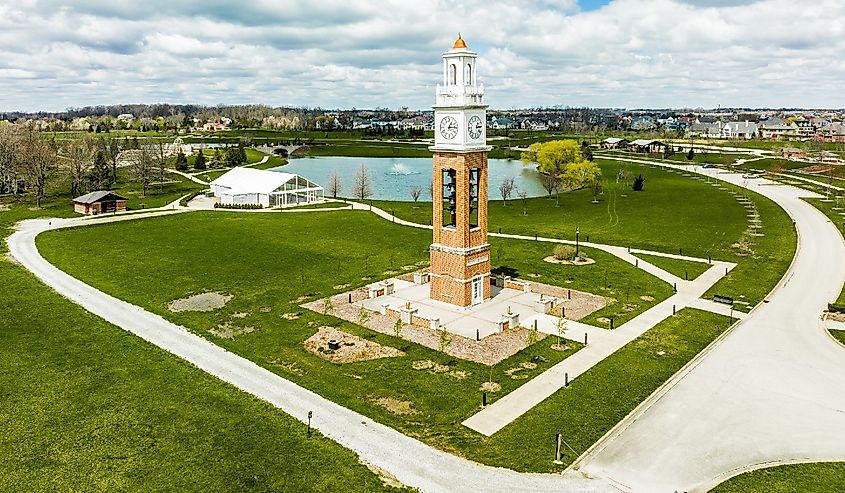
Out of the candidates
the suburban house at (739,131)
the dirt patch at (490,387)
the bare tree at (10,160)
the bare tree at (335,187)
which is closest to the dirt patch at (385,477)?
the dirt patch at (490,387)

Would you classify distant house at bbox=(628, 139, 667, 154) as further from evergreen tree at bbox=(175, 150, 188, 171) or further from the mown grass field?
evergreen tree at bbox=(175, 150, 188, 171)

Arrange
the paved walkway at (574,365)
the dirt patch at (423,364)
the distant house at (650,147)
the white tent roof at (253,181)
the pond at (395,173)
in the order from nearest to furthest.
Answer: the paved walkway at (574,365) → the dirt patch at (423,364) → the white tent roof at (253,181) → the pond at (395,173) → the distant house at (650,147)

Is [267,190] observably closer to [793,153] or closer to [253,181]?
[253,181]

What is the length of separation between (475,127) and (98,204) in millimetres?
49040

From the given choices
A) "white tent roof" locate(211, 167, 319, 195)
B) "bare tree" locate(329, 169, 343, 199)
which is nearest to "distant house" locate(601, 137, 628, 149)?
"bare tree" locate(329, 169, 343, 199)

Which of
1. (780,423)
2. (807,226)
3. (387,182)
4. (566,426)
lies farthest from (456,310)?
(387,182)

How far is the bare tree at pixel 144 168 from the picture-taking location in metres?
78.4

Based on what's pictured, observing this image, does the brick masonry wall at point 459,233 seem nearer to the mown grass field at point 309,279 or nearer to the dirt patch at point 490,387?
the mown grass field at point 309,279

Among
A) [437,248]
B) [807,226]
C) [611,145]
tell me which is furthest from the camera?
A: [611,145]

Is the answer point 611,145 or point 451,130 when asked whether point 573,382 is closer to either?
point 451,130

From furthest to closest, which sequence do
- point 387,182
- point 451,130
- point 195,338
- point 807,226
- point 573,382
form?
point 387,182 < point 807,226 < point 451,130 < point 195,338 < point 573,382

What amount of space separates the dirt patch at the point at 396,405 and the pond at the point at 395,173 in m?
62.5

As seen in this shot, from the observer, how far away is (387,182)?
102875mm

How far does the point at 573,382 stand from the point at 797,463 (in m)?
7.62
